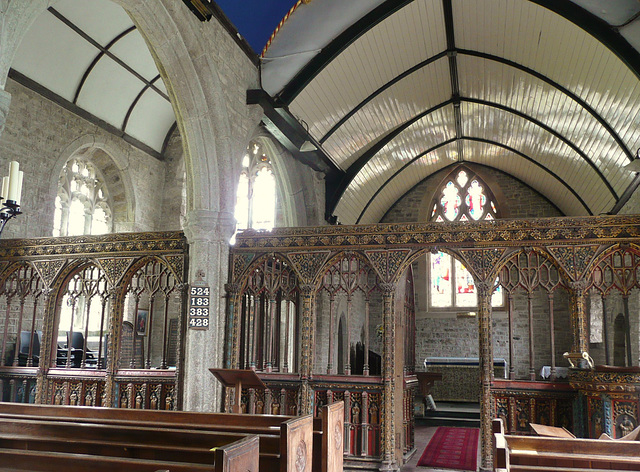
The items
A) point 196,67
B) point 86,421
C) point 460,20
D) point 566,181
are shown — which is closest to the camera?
point 86,421

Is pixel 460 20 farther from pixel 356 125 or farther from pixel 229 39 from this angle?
pixel 229 39

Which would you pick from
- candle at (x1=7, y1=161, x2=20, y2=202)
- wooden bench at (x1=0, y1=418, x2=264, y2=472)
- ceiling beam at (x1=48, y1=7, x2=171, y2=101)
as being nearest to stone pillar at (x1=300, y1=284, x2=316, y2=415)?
wooden bench at (x1=0, y1=418, x2=264, y2=472)

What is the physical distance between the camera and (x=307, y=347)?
6.94m

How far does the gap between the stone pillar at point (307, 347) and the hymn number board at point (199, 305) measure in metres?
1.11

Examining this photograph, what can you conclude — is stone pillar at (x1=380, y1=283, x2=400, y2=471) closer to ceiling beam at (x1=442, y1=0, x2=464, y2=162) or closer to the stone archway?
the stone archway

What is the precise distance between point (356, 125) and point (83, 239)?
16.1ft

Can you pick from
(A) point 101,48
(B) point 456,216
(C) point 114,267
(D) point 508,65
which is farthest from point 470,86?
(C) point 114,267

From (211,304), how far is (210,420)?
2733 millimetres

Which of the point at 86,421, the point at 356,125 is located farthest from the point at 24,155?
the point at 86,421

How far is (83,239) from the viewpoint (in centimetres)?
761

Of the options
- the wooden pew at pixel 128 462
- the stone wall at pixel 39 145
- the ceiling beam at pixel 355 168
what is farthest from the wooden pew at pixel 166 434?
the ceiling beam at pixel 355 168

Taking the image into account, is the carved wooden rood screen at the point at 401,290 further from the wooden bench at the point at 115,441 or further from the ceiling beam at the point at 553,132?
the ceiling beam at the point at 553,132

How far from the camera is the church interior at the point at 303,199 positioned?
249 inches

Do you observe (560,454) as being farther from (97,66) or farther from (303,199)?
(97,66)
